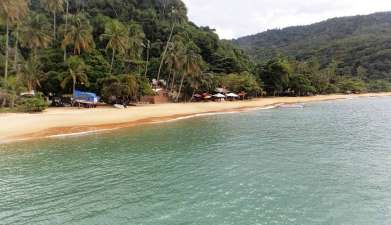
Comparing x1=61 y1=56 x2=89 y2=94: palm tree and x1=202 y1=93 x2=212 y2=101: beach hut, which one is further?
x1=202 y1=93 x2=212 y2=101: beach hut

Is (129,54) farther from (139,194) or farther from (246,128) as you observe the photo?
(139,194)

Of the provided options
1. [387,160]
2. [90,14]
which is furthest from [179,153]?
[90,14]

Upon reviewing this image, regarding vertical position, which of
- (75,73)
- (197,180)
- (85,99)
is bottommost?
(197,180)

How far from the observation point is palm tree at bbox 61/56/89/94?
187 ft

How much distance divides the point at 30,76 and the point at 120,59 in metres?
21.2

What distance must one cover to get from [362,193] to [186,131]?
2292 centimetres

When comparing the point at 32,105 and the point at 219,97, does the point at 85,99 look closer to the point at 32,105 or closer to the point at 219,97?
the point at 32,105

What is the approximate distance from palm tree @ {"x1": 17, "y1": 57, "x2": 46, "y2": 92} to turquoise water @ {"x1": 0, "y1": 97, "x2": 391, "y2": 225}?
2498 centimetres

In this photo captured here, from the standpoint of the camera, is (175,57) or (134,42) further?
(175,57)

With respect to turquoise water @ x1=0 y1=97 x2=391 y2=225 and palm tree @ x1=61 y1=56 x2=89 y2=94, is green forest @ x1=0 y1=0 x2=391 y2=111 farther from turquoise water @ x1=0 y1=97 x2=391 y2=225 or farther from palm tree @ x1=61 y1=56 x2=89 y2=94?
turquoise water @ x1=0 y1=97 x2=391 y2=225

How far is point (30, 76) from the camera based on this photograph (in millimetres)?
54375

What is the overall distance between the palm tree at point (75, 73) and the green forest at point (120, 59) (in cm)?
4

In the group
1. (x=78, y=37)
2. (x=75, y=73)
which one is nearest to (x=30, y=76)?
(x=75, y=73)

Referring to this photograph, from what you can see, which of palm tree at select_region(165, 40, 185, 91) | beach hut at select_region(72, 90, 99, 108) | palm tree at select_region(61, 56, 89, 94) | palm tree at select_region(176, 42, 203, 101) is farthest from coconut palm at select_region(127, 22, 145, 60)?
beach hut at select_region(72, 90, 99, 108)
